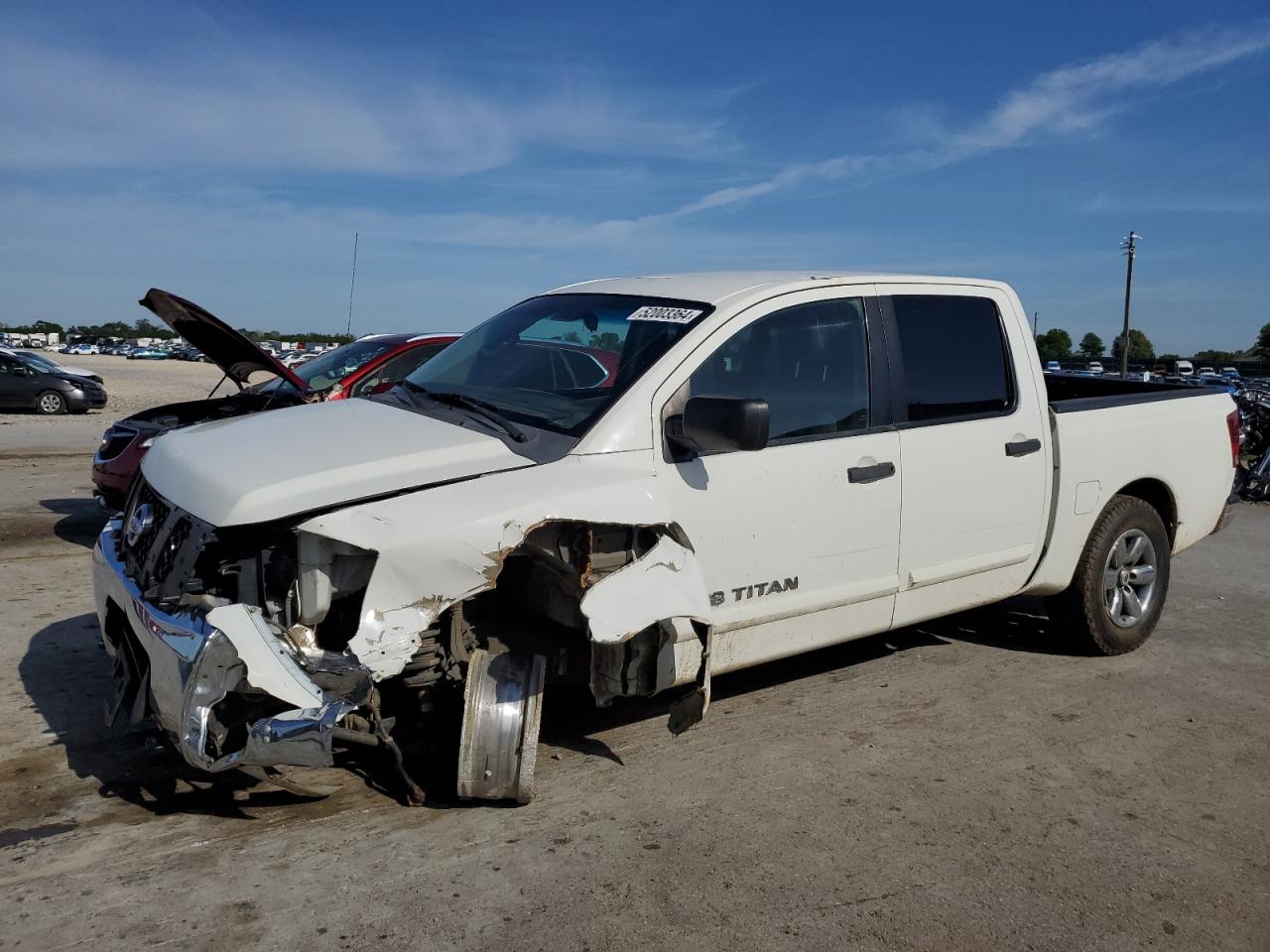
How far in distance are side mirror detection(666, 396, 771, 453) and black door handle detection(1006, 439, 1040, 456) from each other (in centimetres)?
175

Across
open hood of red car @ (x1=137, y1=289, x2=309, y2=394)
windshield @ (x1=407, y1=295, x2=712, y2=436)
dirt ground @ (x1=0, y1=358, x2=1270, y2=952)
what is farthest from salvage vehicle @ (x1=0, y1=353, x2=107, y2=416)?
windshield @ (x1=407, y1=295, x2=712, y2=436)

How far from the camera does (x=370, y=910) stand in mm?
3029

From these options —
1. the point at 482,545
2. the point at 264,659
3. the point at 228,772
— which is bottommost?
the point at 228,772

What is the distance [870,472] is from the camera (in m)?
4.38

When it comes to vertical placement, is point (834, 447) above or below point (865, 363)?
below

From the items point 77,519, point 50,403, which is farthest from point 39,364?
point 77,519

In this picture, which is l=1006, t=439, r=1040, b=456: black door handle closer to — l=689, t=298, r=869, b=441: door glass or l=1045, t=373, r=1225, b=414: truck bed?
l=1045, t=373, r=1225, b=414: truck bed

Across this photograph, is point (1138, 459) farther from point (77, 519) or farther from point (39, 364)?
point (39, 364)

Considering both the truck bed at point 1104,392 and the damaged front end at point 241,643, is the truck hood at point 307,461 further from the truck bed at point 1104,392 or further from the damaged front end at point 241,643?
the truck bed at point 1104,392

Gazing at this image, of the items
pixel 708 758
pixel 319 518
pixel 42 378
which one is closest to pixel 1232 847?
pixel 708 758

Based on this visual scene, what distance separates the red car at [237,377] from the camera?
6246mm

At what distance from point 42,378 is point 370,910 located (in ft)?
74.6

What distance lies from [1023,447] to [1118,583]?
1.26 meters

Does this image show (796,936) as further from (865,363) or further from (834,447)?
(865,363)
